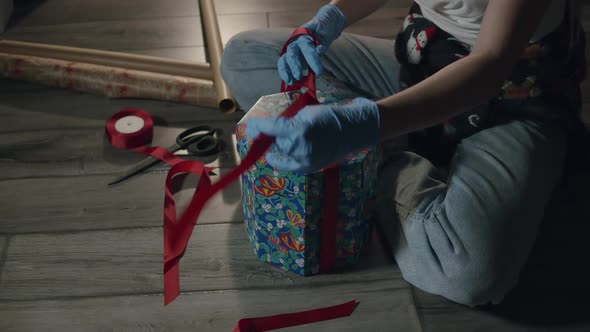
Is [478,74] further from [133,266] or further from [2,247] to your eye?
[2,247]

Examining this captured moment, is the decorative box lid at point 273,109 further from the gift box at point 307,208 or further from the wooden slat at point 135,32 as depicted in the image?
the wooden slat at point 135,32

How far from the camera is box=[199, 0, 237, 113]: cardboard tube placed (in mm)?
1450

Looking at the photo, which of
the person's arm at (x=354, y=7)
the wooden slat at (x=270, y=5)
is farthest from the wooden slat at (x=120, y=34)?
the person's arm at (x=354, y=7)

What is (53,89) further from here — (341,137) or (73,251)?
(341,137)

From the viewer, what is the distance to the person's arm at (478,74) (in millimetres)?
887

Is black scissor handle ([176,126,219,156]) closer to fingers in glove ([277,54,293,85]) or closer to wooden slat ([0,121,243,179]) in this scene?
wooden slat ([0,121,243,179])

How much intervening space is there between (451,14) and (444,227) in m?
0.38

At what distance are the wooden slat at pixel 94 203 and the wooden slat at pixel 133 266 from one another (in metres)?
0.03

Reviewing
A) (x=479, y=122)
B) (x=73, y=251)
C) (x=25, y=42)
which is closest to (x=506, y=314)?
(x=479, y=122)

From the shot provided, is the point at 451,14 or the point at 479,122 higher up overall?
the point at 451,14

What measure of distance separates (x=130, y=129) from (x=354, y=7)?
56 centimetres

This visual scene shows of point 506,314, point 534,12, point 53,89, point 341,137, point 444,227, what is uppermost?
point 534,12

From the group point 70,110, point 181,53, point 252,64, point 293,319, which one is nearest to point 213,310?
point 293,319

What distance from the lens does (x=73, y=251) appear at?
1.14 meters
